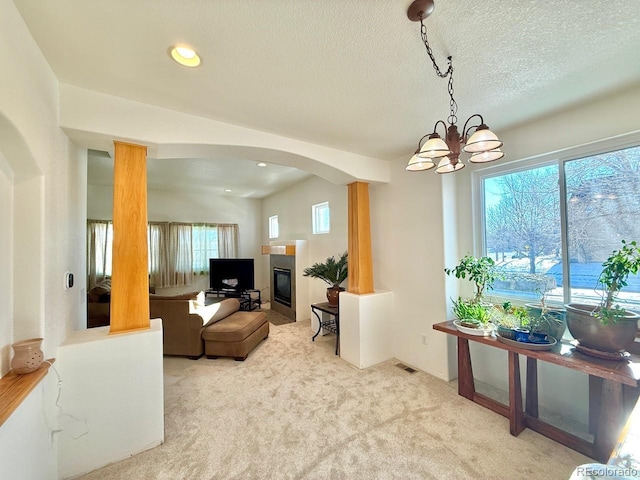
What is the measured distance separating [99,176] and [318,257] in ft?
13.8

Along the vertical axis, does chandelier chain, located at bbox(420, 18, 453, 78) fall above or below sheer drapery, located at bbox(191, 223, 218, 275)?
above

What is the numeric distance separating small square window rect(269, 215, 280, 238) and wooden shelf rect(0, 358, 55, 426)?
519cm

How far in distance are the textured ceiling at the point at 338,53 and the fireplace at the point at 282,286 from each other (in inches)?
148

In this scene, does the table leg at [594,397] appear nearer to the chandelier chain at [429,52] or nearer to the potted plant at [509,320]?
the potted plant at [509,320]

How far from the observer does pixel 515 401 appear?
6.48 feet

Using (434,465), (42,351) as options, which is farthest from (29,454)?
(434,465)

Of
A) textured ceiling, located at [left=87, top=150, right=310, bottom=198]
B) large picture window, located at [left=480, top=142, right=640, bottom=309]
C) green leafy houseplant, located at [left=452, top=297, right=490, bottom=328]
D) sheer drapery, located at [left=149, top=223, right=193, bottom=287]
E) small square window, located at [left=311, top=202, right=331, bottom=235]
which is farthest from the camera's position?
sheer drapery, located at [left=149, top=223, right=193, bottom=287]

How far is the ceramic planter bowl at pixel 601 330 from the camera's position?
5.24 feet

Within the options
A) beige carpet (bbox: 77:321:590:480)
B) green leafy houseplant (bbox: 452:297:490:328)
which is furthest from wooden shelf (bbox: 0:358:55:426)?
green leafy houseplant (bbox: 452:297:490:328)

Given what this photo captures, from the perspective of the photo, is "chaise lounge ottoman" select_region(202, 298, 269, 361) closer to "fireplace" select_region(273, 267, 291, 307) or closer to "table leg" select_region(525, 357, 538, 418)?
"fireplace" select_region(273, 267, 291, 307)

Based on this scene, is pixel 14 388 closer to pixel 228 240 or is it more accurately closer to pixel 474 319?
pixel 474 319

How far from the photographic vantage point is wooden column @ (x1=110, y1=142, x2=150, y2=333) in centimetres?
186

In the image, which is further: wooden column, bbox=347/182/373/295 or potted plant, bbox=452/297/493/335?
wooden column, bbox=347/182/373/295

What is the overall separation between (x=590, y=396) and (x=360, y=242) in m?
2.31
